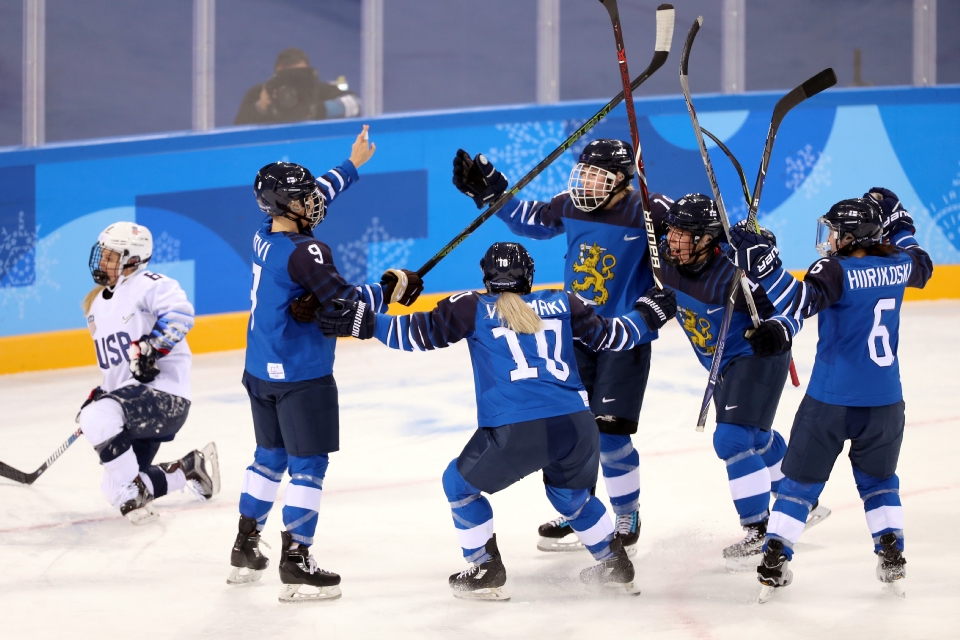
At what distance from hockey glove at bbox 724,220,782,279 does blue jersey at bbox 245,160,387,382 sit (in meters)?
1.18

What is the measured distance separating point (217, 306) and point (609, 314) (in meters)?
4.12

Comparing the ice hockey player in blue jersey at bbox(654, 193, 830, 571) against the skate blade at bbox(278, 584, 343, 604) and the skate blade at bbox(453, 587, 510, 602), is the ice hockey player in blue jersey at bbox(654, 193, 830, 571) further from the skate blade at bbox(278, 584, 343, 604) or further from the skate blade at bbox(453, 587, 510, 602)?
the skate blade at bbox(278, 584, 343, 604)

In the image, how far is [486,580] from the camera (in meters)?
3.89

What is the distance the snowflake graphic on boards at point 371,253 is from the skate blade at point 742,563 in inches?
174

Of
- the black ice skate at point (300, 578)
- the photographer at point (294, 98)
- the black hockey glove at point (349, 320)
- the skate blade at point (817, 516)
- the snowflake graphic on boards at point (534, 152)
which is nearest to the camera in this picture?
the black hockey glove at point (349, 320)

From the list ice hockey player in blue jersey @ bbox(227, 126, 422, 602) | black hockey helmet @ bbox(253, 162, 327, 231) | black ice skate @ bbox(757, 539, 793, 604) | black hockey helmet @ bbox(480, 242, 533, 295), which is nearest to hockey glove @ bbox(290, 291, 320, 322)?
ice hockey player in blue jersey @ bbox(227, 126, 422, 602)

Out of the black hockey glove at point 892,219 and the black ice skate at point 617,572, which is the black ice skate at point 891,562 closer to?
the black ice skate at point 617,572

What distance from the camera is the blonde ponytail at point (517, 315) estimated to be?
12.1ft

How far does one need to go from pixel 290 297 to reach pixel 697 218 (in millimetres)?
1365

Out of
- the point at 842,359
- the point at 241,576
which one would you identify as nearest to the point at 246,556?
the point at 241,576

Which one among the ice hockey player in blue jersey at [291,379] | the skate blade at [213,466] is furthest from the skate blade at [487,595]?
the skate blade at [213,466]

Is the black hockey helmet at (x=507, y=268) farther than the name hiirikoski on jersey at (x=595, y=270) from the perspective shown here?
No

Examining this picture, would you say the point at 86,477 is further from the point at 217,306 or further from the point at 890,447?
the point at 890,447

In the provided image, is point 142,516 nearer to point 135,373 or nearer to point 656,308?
point 135,373
